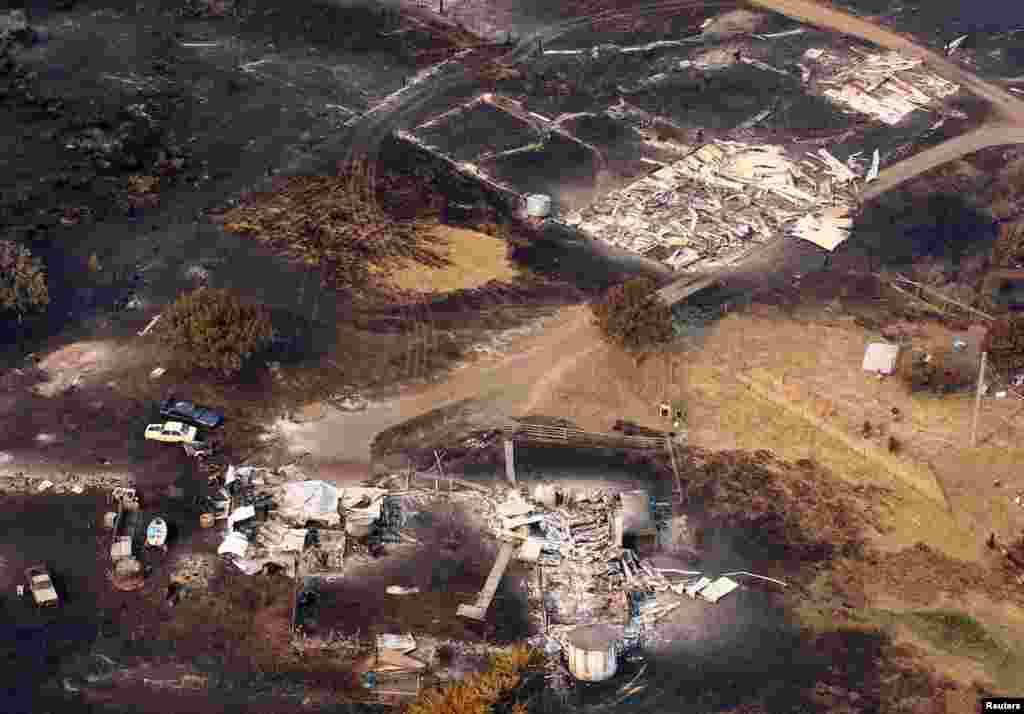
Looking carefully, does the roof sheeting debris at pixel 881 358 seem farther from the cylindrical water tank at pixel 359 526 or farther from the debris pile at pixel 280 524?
the debris pile at pixel 280 524

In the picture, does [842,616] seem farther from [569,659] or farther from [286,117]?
[286,117]

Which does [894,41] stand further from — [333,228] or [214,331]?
[214,331]

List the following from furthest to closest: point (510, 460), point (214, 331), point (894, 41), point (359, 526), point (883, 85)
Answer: point (894, 41)
point (883, 85)
point (214, 331)
point (510, 460)
point (359, 526)

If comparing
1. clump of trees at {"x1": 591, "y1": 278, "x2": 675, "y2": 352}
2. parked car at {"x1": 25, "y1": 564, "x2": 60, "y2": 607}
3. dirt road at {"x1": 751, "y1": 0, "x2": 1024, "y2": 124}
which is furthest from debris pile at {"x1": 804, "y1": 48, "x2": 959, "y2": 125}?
parked car at {"x1": 25, "y1": 564, "x2": 60, "y2": 607}

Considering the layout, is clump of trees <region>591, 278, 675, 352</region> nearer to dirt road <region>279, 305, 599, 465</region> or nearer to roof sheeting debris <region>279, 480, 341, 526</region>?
dirt road <region>279, 305, 599, 465</region>

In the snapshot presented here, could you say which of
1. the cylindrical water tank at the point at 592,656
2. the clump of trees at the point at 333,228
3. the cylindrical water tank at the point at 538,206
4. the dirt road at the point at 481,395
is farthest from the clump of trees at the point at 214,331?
the cylindrical water tank at the point at 592,656

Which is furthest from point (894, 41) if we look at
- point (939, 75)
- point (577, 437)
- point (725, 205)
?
point (577, 437)
